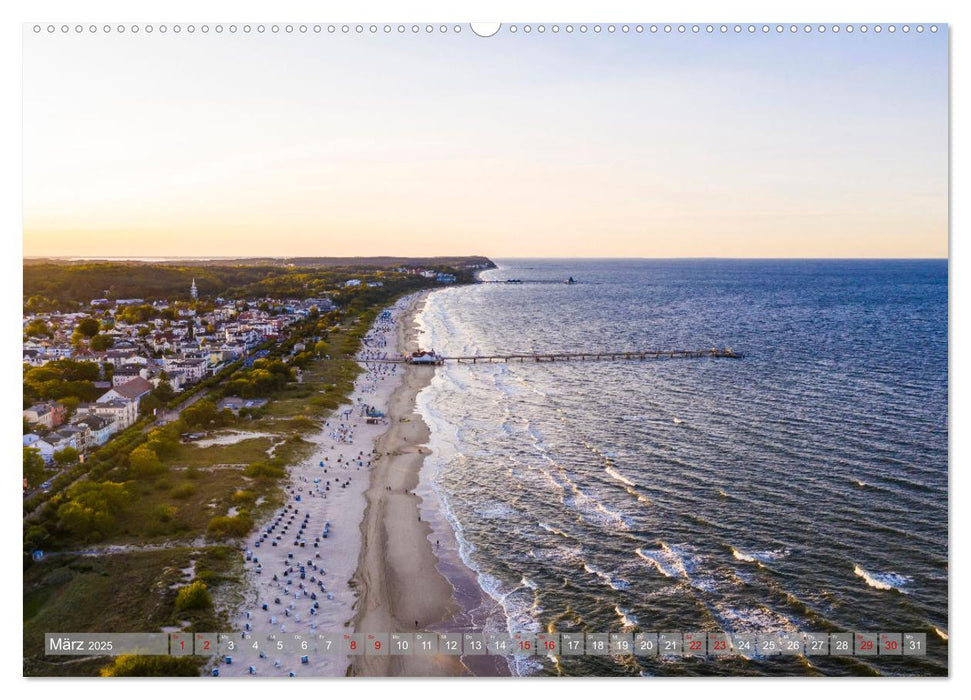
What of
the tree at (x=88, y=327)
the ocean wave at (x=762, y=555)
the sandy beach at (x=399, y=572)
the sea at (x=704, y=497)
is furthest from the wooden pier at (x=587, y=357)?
the ocean wave at (x=762, y=555)

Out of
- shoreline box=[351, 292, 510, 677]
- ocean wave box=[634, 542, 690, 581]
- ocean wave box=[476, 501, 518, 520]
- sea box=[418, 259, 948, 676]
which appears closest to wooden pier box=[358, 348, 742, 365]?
sea box=[418, 259, 948, 676]

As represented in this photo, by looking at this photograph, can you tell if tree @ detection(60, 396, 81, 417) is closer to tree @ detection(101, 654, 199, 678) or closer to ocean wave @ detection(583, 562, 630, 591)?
tree @ detection(101, 654, 199, 678)

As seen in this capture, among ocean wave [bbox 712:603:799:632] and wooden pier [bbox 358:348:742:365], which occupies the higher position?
wooden pier [bbox 358:348:742:365]

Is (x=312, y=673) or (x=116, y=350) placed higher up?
(x=116, y=350)

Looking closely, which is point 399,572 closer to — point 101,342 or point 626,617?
point 626,617

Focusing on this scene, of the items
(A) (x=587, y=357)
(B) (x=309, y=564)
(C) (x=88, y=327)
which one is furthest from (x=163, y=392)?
(A) (x=587, y=357)

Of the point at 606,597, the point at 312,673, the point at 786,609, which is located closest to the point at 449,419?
the point at 606,597

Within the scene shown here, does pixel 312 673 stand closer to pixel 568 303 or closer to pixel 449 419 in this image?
pixel 449 419
